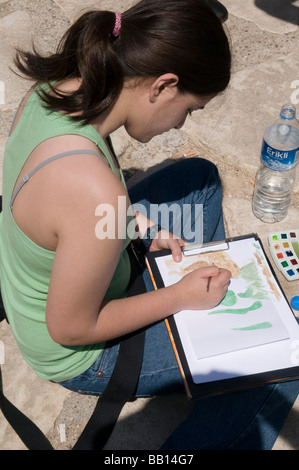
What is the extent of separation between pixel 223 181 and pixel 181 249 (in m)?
0.72

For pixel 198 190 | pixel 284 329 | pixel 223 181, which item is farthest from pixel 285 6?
pixel 284 329

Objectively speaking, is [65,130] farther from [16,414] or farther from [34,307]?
[16,414]

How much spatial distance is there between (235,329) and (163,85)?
2.39ft

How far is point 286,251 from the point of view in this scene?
195cm

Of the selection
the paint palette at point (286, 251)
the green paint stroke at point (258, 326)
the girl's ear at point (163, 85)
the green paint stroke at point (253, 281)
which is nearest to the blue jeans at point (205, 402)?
the green paint stroke at point (258, 326)

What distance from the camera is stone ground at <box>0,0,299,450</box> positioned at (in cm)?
167

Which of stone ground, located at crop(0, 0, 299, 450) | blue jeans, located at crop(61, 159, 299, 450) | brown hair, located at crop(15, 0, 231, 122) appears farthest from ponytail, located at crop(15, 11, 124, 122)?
stone ground, located at crop(0, 0, 299, 450)

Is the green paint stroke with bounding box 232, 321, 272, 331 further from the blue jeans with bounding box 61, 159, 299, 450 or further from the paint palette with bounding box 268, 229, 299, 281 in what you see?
the paint palette with bounding box 268, 229, 299, 281

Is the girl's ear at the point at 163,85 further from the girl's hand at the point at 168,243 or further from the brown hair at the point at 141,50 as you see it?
the girl's hand at the point at 168,243

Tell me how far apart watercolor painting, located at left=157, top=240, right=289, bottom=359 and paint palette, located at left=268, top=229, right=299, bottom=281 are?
1.00 feet

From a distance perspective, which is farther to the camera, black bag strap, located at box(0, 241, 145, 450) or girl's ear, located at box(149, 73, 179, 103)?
black bag strap, located at box(0, 241, 145, 450)

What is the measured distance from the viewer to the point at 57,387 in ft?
5.71

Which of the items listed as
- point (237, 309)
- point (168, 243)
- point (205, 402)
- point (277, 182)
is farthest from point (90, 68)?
point (277, 182)

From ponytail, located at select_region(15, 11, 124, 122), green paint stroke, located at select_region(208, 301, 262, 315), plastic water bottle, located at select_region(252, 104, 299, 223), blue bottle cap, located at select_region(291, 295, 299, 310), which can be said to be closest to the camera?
ponytail, located at select_region(15, 11, 124, 122)
